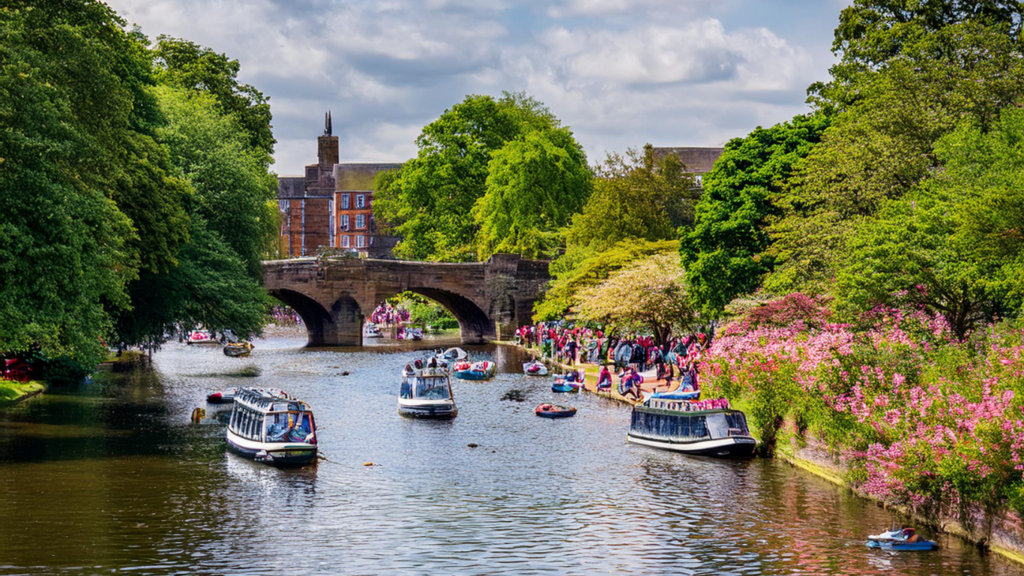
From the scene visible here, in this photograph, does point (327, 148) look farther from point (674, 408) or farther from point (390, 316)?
point (674, 408)

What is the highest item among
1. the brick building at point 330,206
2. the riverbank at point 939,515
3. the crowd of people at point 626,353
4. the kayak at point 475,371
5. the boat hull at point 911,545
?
the brick building at point 330,206

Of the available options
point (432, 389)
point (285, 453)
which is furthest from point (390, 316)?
point (285, 453)

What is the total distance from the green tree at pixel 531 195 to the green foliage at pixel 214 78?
18829 millimetres

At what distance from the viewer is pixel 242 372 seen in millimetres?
67500

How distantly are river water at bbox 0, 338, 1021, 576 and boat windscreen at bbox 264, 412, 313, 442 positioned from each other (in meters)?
1.10

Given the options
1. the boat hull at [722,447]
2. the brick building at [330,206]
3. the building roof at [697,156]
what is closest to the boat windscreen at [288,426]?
the boat hull at [722,447]

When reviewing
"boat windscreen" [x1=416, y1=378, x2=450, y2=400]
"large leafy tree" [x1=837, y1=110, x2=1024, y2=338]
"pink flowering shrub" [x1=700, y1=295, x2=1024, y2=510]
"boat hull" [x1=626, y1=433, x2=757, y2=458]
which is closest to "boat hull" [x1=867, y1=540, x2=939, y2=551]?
"pink flowering shrub" [x1=700, y1=295, x2=1024, y2=510]

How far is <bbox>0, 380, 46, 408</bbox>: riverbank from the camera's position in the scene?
48.0 m

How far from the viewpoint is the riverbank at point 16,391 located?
48.0 metres

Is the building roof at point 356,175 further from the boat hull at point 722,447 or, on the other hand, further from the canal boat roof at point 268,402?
the boat hull at point 722,447

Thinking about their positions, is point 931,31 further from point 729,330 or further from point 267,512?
point 267,512

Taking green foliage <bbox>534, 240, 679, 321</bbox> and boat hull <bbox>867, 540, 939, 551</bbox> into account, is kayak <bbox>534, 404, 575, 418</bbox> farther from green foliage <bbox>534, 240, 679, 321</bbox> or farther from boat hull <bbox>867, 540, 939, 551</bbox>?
green foliage <bbox>534, 240, 679, 321</bbox>

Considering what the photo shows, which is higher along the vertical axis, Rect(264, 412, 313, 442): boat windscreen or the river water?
Rect(264, 412, 313, 442): boat windscreen

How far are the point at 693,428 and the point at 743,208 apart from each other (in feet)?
62.2
